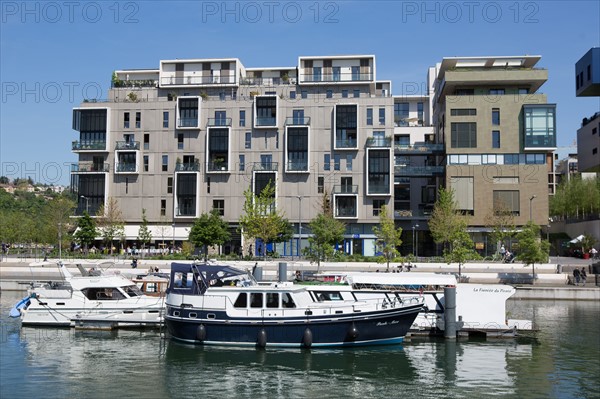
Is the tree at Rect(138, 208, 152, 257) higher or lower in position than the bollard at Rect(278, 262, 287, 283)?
higher

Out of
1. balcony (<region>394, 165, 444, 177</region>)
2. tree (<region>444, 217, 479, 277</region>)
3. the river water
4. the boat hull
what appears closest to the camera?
the river water

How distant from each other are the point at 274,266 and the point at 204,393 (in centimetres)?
4579

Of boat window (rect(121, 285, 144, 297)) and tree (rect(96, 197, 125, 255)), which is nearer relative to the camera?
boat window (rect(121, 285, 144, 297))

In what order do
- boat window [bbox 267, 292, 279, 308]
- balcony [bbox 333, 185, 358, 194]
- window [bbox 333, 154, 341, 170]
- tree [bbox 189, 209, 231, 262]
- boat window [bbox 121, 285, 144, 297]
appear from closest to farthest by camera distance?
boat window [bbox 267, 292, 279, 308] → boat window [bbox 121, 285, 144, 297] → tree [bbox 189, 209, 231, 262] → balcony [bbox 333, 185, 358, 194] → window [bbox 333, 154, 341, 170]

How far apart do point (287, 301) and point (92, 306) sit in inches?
546

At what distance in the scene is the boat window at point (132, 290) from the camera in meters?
40.6

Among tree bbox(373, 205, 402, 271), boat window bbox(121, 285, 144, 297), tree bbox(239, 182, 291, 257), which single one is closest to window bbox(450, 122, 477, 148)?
tree bbox(373, 205, 402, 271)

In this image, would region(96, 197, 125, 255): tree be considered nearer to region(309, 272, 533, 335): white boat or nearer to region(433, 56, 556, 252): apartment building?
region(433, 56, 556, 252): apartment building

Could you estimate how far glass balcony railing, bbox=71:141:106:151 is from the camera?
96375mm

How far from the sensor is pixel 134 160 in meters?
96.1

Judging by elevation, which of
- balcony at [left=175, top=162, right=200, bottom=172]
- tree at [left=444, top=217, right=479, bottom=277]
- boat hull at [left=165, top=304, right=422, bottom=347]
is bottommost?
boat hull at [left=165, top=304, right=422, bottom=347]

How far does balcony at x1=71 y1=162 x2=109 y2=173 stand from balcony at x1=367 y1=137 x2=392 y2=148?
39957 mm

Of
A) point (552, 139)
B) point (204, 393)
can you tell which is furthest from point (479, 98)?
point (204, 393)

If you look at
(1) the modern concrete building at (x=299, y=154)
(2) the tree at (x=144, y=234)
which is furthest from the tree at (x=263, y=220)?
(2) the tree at (x=144, y=234)
